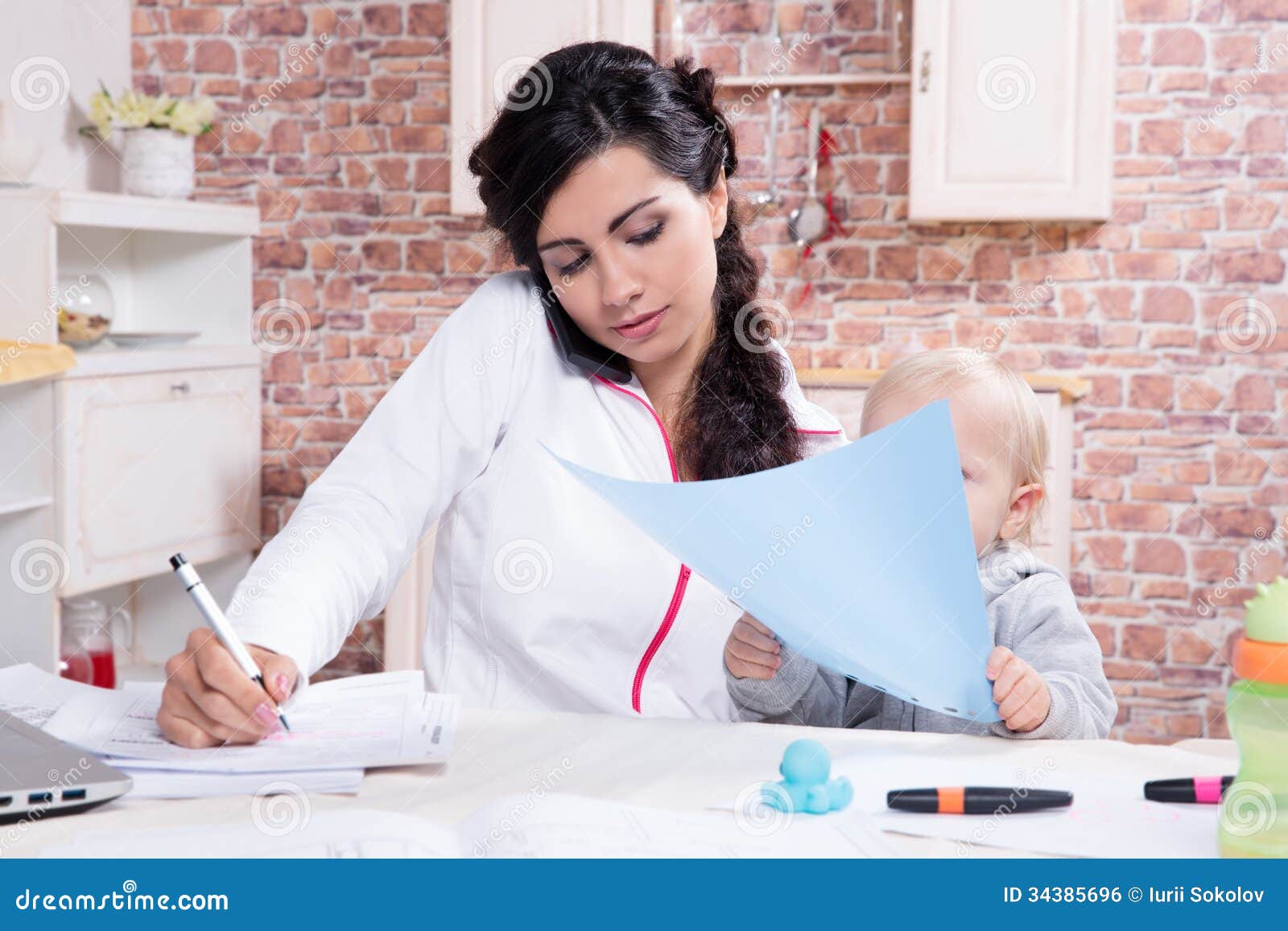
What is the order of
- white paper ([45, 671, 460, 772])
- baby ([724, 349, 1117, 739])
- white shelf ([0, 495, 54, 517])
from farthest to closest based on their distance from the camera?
white shelf ([0, 495, 54, 517]) → baby ([724, 349, 1117, 739]) → white paper ([45, 671, 460, 772])

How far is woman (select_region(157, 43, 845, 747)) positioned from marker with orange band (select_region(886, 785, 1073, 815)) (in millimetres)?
551

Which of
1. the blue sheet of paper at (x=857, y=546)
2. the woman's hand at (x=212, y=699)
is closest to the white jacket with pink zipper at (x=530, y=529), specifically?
the woman's hand at (x=212, y=699)

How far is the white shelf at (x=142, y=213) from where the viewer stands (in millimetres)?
2822

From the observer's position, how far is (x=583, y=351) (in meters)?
1.45

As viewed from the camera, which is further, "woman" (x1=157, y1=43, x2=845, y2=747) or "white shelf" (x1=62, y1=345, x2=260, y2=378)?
"white shelf" (x1=62, y1=345, x2=260, y2=378)

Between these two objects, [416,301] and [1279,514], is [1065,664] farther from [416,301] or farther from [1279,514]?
[416,301]

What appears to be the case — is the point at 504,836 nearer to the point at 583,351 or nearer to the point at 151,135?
the point at 583,351

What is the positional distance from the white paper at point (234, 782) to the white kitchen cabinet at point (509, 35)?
96.4 inches

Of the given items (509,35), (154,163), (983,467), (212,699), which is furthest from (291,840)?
(154,163)

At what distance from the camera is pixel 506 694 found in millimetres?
1368

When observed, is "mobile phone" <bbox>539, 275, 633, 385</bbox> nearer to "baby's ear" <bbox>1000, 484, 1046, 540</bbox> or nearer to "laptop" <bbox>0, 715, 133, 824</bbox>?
"baby's ear" <bbox>1000, 484, 1046, 540</bbox>

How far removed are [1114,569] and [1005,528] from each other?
7.33ft

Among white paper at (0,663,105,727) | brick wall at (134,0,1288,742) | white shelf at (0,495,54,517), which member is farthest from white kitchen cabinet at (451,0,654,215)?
white paper at (0,663,105,727)

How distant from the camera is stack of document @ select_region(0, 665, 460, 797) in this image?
0.87 meters
